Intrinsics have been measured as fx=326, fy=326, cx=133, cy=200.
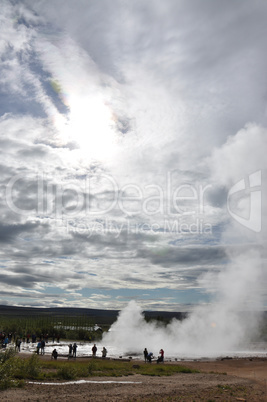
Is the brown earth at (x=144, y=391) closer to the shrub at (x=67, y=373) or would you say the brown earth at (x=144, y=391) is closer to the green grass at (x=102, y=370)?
the green grass at (x=102, y=370)

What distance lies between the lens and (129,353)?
46.7 meters

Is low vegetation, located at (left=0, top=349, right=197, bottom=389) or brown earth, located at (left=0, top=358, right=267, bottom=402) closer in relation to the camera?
brown earth, located at (left=0, top=358, right=267, bottom=402)

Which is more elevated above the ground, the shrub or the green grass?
the shrub

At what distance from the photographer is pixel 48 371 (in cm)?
2503

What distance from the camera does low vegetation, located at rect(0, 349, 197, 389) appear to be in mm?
18141

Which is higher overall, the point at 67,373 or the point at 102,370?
the point at 67,373

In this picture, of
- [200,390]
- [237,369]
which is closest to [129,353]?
[237,369]

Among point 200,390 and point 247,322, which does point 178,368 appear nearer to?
point 200,390

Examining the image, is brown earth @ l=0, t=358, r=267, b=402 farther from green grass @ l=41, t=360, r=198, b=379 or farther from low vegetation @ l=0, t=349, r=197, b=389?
green grass @ l=41, t=360, r=198, b=379

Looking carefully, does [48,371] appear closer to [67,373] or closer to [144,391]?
[67,373]

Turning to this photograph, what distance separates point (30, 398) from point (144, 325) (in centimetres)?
5286

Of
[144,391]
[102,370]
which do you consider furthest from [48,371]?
[144,391]

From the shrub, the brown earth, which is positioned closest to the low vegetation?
the shrub

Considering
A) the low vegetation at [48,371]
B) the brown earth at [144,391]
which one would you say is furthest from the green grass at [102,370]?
the brown earth at [144,391]
